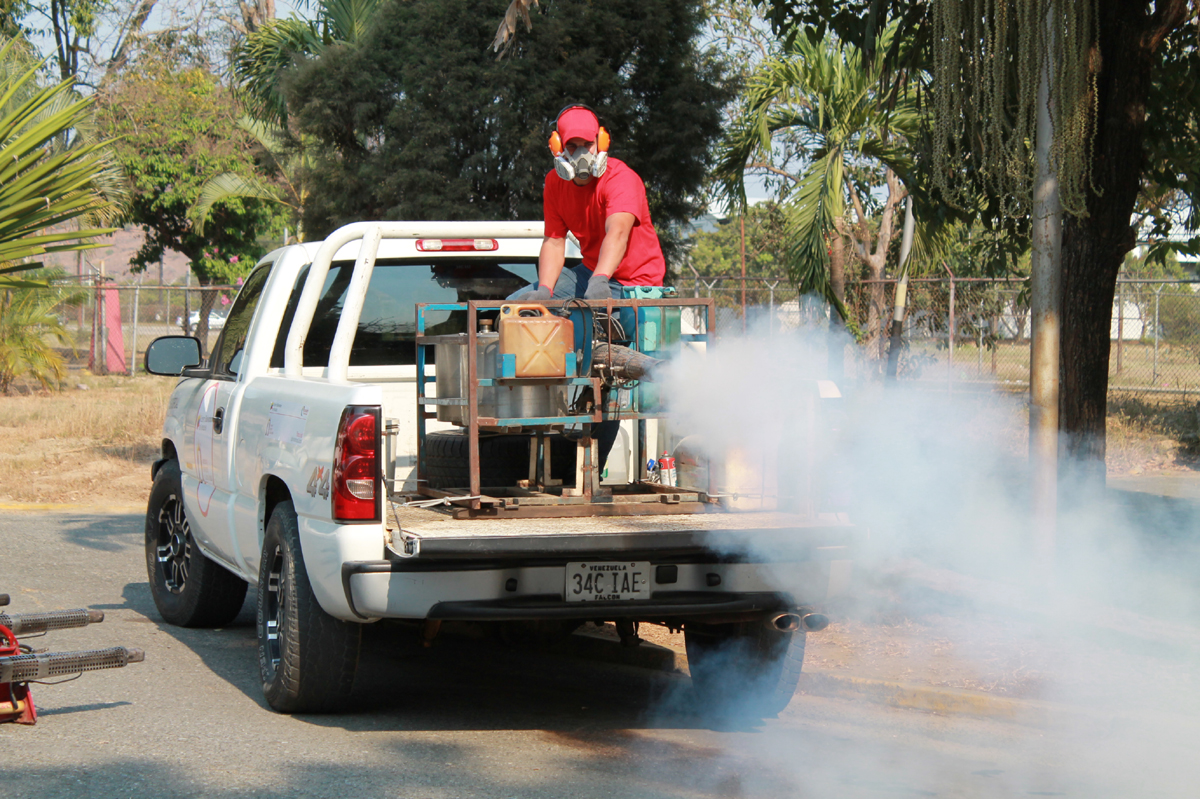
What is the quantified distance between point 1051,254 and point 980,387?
1197 cm

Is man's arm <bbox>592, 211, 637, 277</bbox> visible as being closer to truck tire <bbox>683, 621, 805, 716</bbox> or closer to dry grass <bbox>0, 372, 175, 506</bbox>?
truck tire <bbox>683, 621, 805, 716</bbox>

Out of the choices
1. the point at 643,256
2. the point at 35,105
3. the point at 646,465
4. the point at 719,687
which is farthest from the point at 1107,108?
the point at 35,105

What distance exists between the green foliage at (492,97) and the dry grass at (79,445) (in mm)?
3872

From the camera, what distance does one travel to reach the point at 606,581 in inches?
176

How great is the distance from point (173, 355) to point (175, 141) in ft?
78.3

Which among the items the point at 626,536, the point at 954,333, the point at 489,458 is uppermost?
the point at 954,333

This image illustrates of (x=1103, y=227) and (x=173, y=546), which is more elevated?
(x=1103, y=227)

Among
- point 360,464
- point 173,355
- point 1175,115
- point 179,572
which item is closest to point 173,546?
point 179,572

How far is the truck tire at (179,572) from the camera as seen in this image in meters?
6.59

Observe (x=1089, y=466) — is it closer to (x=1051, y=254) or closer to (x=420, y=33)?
(x=1051, y=254)

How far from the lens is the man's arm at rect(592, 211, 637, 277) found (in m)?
5.48

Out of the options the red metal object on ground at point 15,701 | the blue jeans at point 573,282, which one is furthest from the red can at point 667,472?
the red metal object on ground at point 15,701

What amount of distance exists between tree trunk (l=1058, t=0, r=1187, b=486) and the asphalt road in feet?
8.43

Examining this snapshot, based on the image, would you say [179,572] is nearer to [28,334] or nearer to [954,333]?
[954,333]
